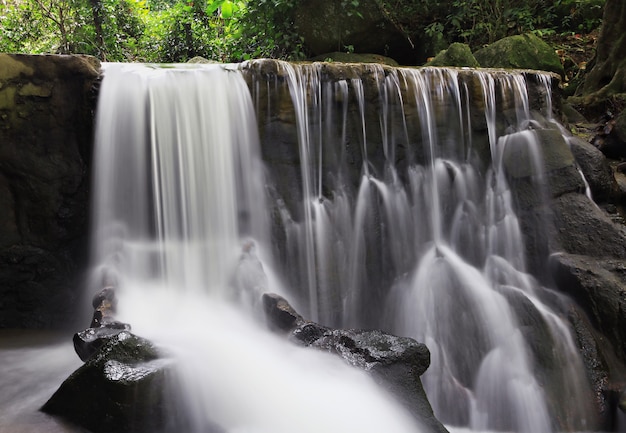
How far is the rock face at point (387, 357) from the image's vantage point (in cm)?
319

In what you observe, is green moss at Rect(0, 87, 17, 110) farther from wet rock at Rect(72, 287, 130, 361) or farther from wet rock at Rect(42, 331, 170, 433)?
wet rock at Rect(42, 331, 170, 433)

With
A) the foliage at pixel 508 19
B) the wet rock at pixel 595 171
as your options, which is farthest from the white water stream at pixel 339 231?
the foliage at pixel 508 19

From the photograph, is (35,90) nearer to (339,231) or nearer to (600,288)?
(339,231)

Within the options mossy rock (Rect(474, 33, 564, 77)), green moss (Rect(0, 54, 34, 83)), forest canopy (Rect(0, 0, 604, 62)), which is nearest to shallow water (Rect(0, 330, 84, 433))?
green moss (Rect(0, 54, 34, 83))

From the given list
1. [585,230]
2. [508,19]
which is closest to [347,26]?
[508,19]

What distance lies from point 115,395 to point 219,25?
11.6 m

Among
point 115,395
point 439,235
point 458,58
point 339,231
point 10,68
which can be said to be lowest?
point 115,395

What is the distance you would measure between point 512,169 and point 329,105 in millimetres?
2292

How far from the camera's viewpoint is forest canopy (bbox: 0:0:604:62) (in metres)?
9.77

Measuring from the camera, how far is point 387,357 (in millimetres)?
3328

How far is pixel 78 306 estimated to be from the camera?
188 inches

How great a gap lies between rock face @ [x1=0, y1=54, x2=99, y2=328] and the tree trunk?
754 cm

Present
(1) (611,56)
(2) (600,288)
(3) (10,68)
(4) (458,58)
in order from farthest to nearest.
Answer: (1) (611,56)
(4) (458,58)
(2) (600,288)
(3) (10,68)

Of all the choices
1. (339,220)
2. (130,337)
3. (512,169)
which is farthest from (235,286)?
(512,169)
